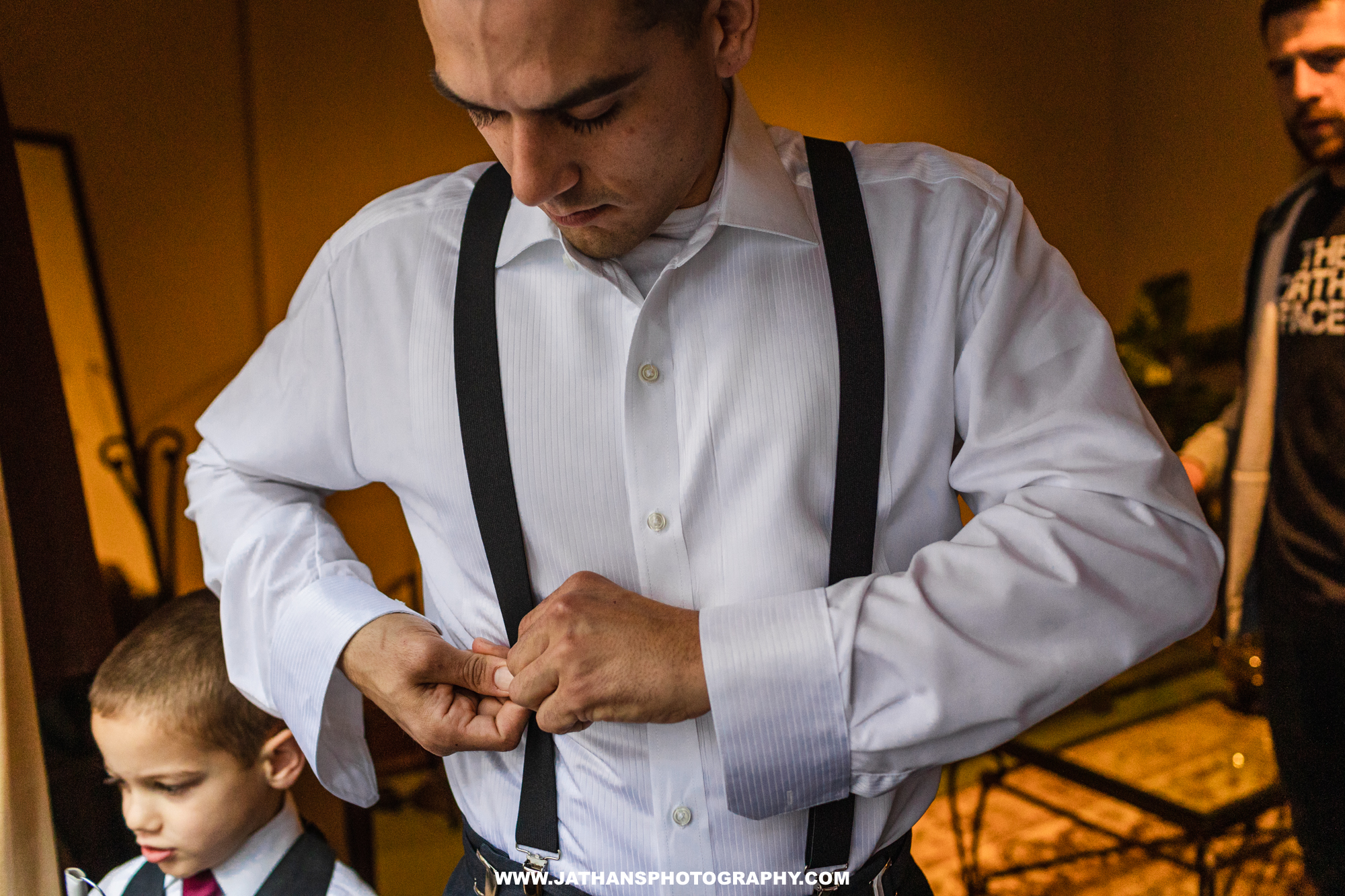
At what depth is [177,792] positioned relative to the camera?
1292 mm

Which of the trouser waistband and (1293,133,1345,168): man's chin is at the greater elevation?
(1293,133,1345,168): man's chin

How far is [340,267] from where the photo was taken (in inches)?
43.6

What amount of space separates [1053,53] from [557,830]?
4.07 m

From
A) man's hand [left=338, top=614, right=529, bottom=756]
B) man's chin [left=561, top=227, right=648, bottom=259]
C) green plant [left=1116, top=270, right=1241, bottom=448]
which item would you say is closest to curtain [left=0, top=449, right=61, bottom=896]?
man's hand [left=338, top=614, right=529, bottom=756]

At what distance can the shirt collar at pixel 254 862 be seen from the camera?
51.3 inches

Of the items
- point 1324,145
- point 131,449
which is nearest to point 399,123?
point 131,449

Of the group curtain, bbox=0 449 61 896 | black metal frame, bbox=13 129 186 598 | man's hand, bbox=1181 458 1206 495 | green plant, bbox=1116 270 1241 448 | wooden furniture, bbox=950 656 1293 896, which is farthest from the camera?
green plant, bbox=1116 270 1241 448

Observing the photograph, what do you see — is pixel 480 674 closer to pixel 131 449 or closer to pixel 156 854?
pixel 156 854

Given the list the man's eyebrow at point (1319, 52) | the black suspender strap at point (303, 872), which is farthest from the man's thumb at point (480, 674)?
the man's eyebrow at point (1319, 52)

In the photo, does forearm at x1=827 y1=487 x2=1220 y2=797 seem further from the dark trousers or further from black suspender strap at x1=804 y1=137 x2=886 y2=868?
the dark trousers

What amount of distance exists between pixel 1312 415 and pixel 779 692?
5.29 feet

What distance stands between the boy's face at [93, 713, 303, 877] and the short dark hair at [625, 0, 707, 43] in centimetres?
104

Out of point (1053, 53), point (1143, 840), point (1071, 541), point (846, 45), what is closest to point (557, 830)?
point (1071, 541)

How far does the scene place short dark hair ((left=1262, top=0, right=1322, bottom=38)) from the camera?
1936 millimetres
